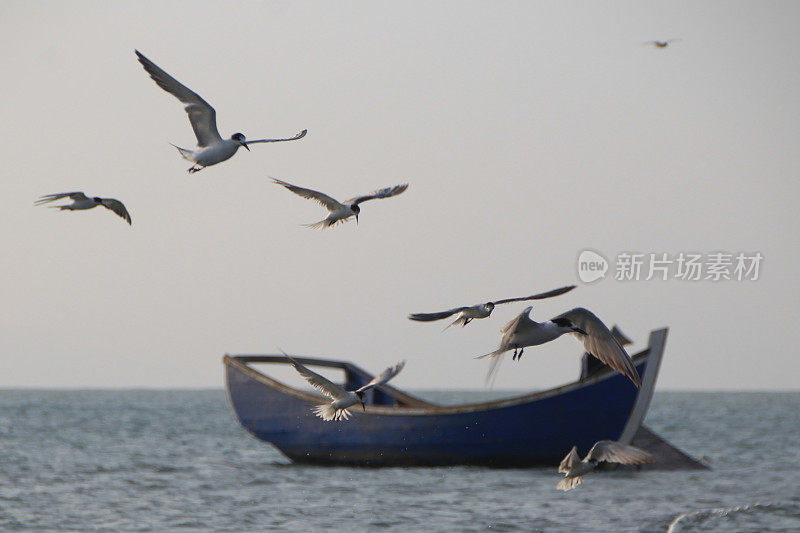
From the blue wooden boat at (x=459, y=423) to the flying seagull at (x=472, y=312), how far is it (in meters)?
8.83

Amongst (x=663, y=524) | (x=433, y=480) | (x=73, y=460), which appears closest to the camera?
(x=663, y=524)

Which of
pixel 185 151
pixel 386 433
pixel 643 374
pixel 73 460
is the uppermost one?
pixel 185 151

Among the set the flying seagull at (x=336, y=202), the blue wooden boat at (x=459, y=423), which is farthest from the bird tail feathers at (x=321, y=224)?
the blue wooden boat at (x=459, y=423)

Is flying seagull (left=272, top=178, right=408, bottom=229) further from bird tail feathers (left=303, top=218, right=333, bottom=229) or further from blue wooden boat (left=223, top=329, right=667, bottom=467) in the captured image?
blue wooden boat (left=223, top=329, right=667, bottom=467)

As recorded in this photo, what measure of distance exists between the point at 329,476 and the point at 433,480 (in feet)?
7.38

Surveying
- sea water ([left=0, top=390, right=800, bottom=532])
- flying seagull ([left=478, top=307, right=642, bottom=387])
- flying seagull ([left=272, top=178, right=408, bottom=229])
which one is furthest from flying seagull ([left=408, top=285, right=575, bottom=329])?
sea water ([left=0, top=390, right=800, bottom=532])

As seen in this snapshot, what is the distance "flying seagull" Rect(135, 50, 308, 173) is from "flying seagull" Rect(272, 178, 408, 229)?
0.79m

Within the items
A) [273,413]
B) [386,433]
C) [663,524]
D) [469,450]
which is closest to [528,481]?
[469,450]

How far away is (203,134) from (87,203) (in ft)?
5.62

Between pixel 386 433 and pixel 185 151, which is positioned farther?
pixel 386 433

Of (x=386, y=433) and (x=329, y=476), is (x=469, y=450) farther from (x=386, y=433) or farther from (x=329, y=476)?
(x=329, y=476)

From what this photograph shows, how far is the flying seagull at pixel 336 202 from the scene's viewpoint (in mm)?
9781

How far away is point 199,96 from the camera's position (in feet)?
28.8

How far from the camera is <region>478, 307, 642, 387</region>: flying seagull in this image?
848 cm
